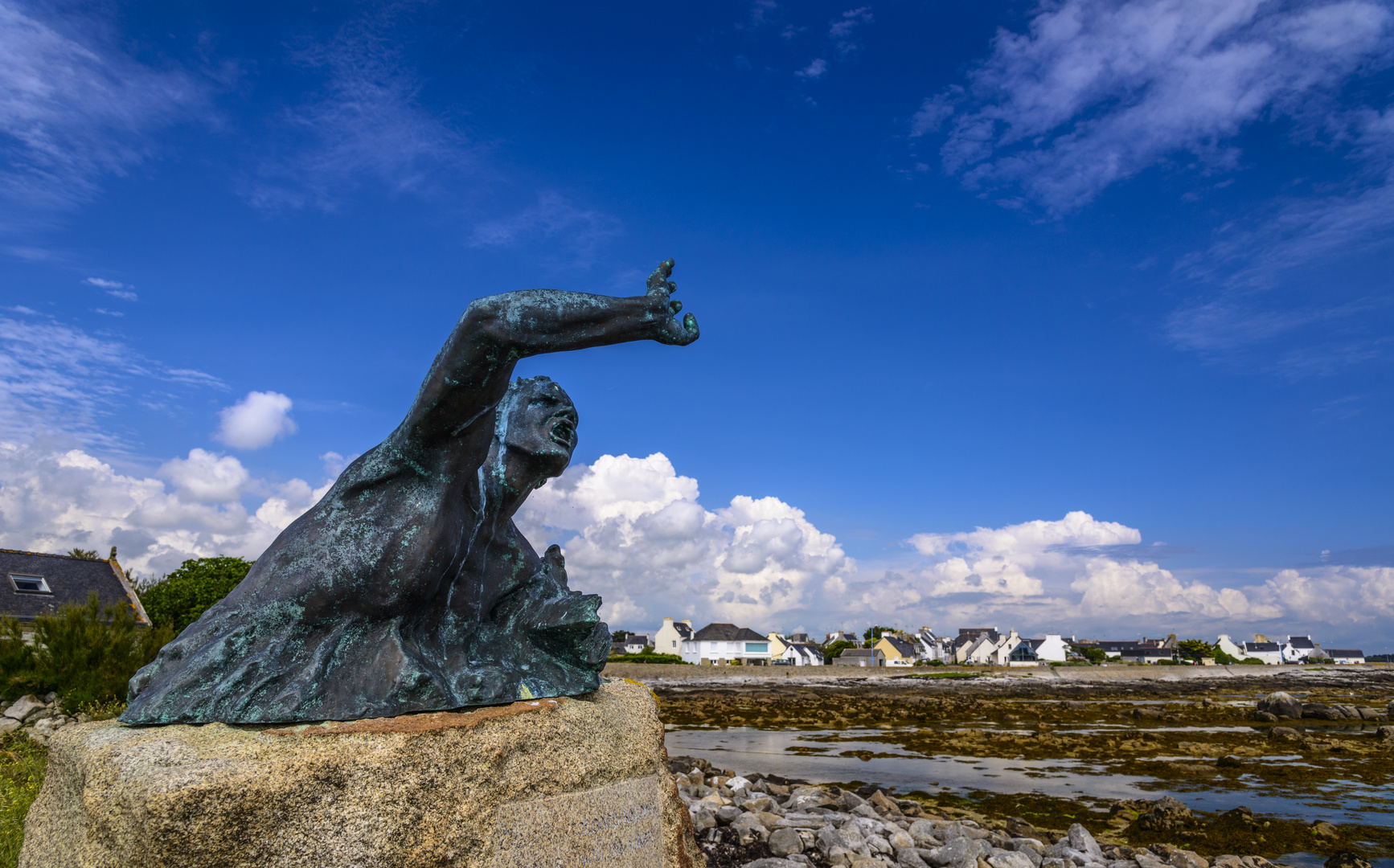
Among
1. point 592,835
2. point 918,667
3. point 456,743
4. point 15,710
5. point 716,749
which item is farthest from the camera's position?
point 918,667

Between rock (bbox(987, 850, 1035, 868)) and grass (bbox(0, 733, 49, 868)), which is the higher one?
grass (bbox(0, 733, 49, 868))

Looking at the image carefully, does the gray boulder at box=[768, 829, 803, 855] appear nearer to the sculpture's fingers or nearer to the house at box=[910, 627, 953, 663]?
the sculpture's fingers

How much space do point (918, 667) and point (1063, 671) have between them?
425 inches

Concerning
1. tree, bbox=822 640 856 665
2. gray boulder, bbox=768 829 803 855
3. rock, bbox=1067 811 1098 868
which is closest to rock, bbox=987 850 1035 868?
rock, bbox=1067 811 1098 868

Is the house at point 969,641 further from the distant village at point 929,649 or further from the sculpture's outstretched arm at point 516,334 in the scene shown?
the sculpture's outstretched arm at point 516,334

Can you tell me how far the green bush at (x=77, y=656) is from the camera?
11.9 m

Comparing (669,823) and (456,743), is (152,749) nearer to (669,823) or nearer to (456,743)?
(456,743)

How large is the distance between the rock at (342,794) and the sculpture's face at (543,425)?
1195 mm

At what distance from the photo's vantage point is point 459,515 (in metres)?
3.80

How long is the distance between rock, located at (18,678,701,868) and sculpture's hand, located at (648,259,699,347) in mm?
1799

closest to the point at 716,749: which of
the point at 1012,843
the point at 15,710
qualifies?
Answer: the point at 1012,843

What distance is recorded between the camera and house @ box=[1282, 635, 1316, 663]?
89.2 m

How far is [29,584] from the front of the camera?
18203 millimetres

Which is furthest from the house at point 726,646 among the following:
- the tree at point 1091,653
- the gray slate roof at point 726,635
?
the tree at point 1091,653
